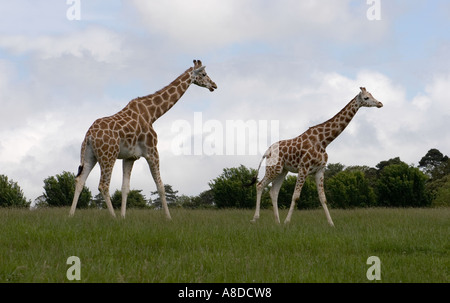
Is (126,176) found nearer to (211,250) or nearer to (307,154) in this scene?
(211,250)

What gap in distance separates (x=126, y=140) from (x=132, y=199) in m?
21.9

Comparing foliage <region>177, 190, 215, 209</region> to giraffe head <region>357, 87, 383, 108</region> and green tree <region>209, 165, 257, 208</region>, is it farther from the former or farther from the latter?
giraffe head <region>357, 87, 383, 108</region>

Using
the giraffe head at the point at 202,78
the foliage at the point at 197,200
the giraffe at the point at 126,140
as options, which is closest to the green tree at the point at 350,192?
the foliage at the point at 197,200

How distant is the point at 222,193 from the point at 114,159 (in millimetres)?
14976

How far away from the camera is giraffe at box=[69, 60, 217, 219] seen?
12672mm

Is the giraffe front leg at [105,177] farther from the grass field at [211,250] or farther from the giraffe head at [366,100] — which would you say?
the giraffe head at [366,100]

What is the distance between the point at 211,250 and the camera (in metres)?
10.2
